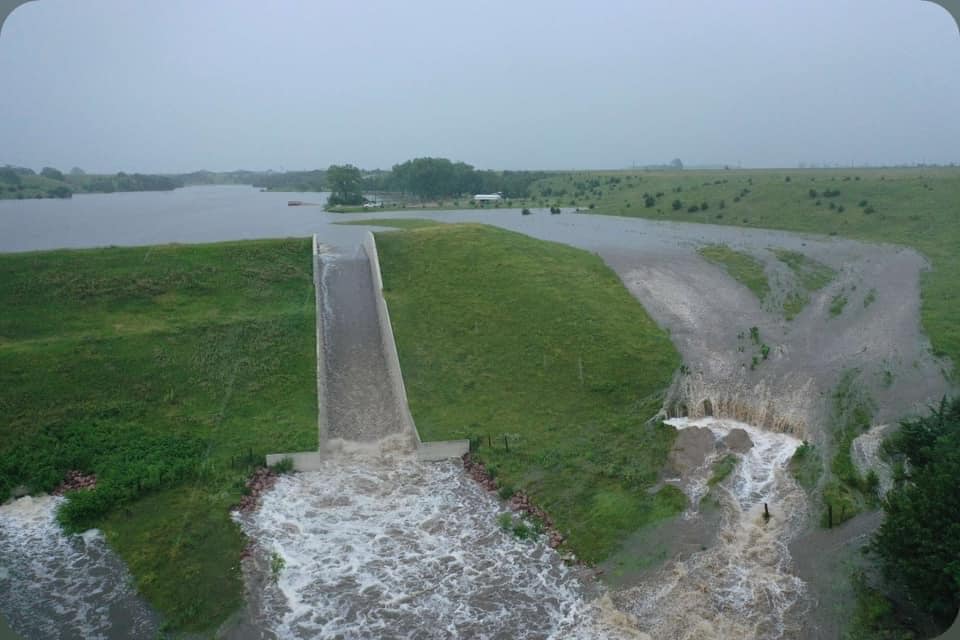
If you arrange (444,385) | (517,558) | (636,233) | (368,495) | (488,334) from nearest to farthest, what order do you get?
(517,558)
(368,495)
(444,385)
(488,334)
(636,233)

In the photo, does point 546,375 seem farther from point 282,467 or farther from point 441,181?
point 441,181

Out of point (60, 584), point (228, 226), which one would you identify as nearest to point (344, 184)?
point (228, 226)

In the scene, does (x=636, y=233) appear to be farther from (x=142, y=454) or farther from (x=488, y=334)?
(x=142, y=454)

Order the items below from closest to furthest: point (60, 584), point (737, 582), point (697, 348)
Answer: point (737, 582) < point (60, 584) < point (697, 348)

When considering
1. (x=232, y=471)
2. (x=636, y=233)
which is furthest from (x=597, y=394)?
(x=636, y=233)

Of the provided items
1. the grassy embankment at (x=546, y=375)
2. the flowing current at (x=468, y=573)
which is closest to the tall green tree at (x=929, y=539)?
the flowing current at (x=468, y=573)

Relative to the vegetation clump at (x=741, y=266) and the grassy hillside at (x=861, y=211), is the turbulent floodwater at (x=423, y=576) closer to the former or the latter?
the grassy hillside at (x=861, y=211)
